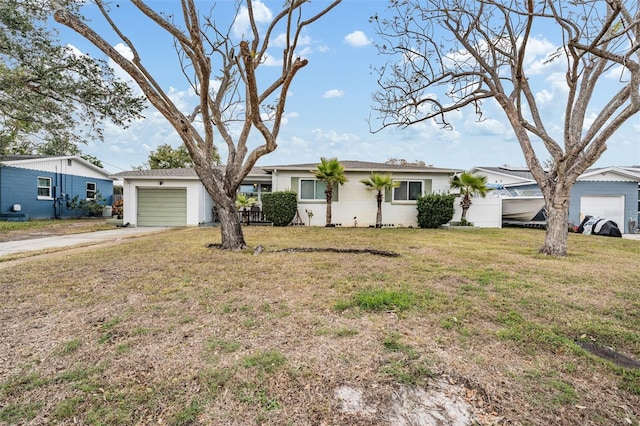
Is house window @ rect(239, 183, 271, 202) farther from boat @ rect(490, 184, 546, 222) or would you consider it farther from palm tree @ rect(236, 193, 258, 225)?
boat @ rect(490, 184, 546, 222)

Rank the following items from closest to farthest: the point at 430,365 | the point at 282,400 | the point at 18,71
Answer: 1. the point at 282,400
2. the point at 430,365
3. the point at 18,71

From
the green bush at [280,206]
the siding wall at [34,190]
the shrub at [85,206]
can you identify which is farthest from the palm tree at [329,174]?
the siding wall at [34,190]

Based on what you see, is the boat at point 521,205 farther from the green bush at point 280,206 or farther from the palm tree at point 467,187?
the green bush at point 280,206

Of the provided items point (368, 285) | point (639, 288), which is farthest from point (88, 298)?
point (639, 288)

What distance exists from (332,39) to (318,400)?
9841 mm

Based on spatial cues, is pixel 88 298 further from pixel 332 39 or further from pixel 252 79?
pixel 332 39

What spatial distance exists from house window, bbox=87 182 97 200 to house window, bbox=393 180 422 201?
63.9 feet

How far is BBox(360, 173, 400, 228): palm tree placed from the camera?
1409 centimetres

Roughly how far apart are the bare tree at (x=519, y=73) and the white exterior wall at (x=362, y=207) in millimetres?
5602

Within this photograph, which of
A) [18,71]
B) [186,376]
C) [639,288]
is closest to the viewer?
[186,376]

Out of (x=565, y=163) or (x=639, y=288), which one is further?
(x=565, y=163)

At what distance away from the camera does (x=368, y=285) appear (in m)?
Answer: 4.64

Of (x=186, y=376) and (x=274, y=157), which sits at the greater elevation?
(x=274, y=157)

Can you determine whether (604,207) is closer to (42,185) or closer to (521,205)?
(521,205)
